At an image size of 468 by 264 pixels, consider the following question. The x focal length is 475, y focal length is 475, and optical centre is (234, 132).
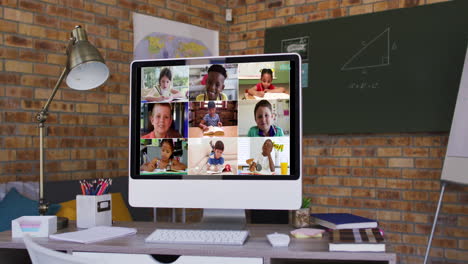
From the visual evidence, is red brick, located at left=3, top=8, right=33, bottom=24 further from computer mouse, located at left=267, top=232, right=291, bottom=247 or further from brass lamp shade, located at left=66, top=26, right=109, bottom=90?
computer mouse, located at left=267, top=232, right=291, bottom=247

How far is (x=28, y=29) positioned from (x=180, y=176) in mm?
1722

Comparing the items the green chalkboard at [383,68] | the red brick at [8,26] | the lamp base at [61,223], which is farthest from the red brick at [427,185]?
the red brick at [8,26]

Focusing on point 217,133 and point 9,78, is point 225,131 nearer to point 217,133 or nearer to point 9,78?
point 217,133

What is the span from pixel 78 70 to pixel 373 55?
2243 mm

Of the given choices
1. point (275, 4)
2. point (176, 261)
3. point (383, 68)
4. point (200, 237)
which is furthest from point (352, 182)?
point (176, 261)

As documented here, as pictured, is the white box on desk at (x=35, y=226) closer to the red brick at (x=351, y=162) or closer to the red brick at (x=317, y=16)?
the red brick at (x=351, y=162)

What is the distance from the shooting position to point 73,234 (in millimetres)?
1615

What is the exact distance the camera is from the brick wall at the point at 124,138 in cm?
280

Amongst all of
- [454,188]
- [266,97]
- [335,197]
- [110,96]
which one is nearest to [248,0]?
[110,96]

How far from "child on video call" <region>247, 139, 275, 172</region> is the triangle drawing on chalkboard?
6.69 feet

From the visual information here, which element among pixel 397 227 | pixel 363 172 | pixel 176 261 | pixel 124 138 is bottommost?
pixel 397 227

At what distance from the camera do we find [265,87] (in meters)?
1.69

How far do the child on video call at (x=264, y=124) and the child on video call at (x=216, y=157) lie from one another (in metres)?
0.12

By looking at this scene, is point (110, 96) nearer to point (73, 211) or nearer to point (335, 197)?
point (73, 211)
